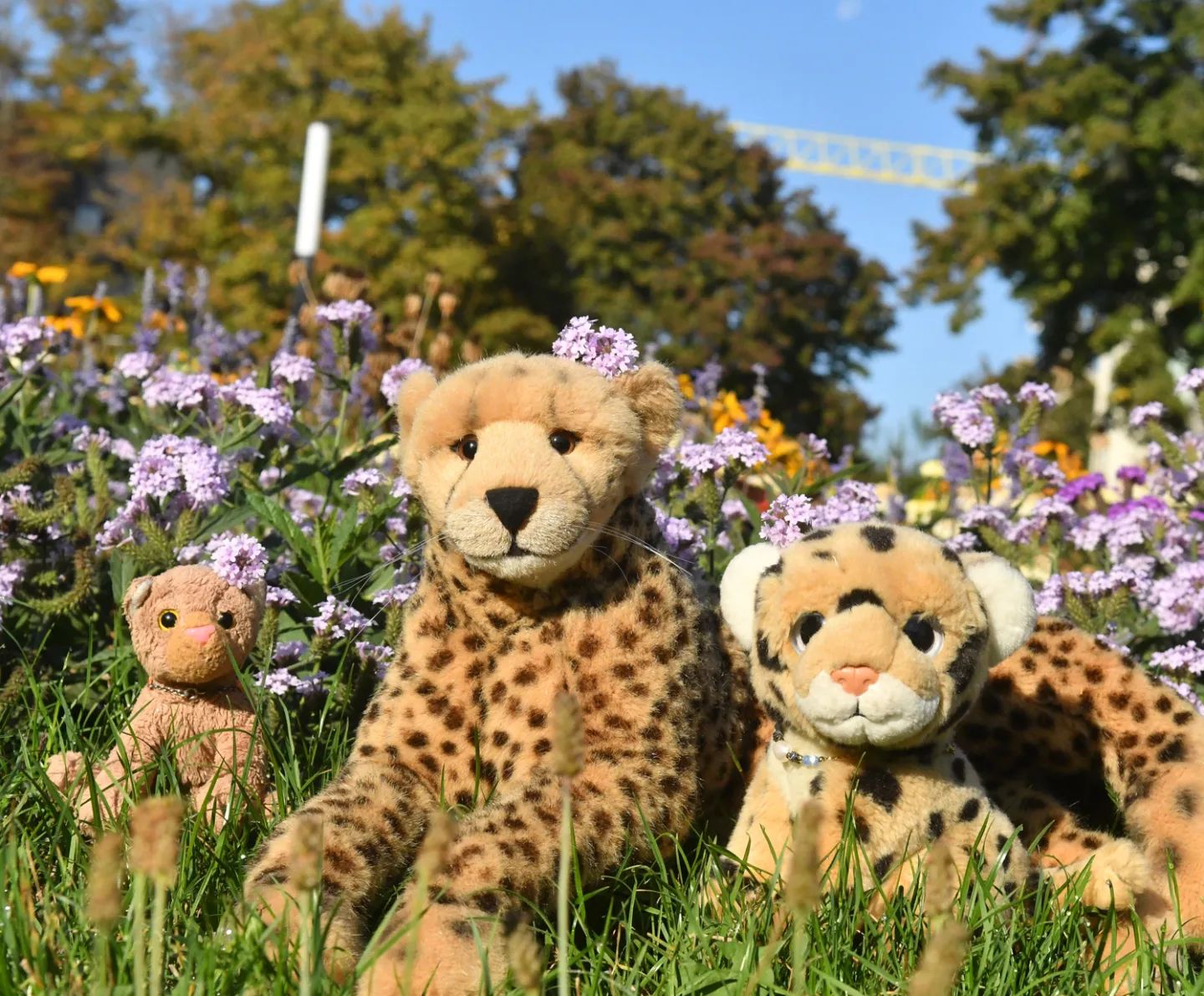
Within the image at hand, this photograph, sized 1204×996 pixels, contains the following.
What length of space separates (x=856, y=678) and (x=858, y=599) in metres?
0.13

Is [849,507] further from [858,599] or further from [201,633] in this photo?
[201,633]

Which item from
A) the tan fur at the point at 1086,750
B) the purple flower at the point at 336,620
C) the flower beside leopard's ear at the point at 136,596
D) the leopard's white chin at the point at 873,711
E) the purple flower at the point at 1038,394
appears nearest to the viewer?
the leopard's white chin at the point at 873,711

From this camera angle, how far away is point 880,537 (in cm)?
211

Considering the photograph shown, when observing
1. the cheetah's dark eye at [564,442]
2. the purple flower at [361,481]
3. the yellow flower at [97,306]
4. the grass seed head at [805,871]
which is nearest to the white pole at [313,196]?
the yellow flower at [97,306]

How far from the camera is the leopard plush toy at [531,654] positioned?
2062mm

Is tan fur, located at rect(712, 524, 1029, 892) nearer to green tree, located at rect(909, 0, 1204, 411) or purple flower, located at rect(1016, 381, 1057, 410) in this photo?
purple flower, located at rect(1016, 381, 1057, 410)

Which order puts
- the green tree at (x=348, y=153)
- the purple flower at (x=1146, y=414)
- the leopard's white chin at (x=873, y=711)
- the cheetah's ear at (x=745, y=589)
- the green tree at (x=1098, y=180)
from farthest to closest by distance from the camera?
the green tree at (x=348, y=153) < the green tree at (x=1098, y=180) < the purple flower at (x=1146, y=414) < the cheetah's ear at (x=745, y=589) < the leopard's white chin at (x=873, y=711)

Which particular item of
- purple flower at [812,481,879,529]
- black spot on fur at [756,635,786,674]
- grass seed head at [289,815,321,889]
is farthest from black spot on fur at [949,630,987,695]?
grass seed head at [289,815,321,889]

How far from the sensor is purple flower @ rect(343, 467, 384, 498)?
10.8 ft

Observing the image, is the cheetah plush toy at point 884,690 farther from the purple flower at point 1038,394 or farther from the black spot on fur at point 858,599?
the purple flower at point 1038,394

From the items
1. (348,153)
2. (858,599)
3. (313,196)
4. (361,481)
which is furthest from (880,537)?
(348,153)

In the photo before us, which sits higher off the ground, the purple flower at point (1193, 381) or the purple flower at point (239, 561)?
the purple flower at point (1193, 381)

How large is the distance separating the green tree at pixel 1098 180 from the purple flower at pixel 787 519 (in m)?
22.6

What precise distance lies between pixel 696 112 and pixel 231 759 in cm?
3575
